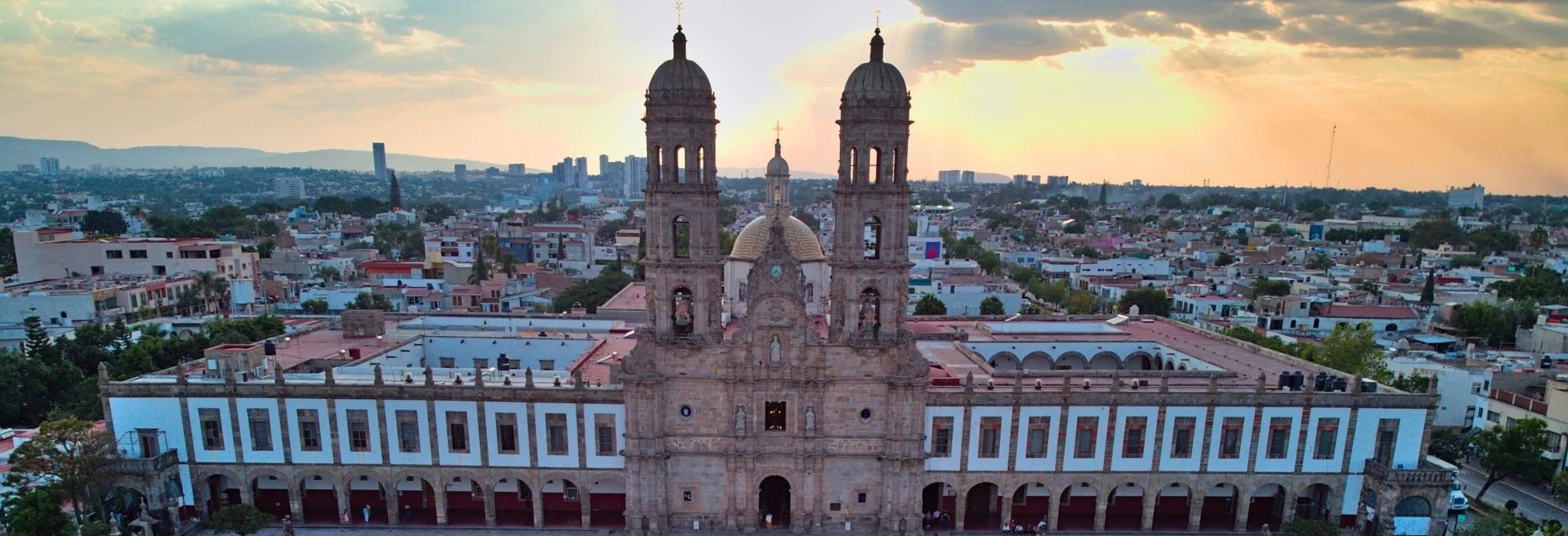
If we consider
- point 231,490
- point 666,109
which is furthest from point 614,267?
point 666,109

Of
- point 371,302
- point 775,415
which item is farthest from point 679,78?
point 371,302

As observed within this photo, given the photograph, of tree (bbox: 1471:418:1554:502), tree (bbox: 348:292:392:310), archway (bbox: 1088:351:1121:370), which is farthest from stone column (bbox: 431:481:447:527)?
tree (bbox: 1471:418:1554:502)

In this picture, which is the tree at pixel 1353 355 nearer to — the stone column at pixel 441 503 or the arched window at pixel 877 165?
the arched window at pixel 877 165

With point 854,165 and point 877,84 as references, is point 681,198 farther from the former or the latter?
point 877,84

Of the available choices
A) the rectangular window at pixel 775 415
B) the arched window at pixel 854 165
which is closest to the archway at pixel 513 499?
the rectangular window at pixel 775 415

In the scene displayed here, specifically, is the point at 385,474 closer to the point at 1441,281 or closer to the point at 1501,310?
the point at 1501,310

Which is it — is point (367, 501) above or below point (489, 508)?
below

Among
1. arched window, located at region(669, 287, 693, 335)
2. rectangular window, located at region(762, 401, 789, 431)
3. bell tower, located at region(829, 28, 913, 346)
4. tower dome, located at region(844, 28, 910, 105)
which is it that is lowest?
rectangular window, located at region(762, 401, 789, 431)

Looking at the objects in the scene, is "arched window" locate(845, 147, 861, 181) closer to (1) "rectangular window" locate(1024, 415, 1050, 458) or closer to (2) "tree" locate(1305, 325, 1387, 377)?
(1) "rectangular window" locate(1024, 415, 1050, 458)
